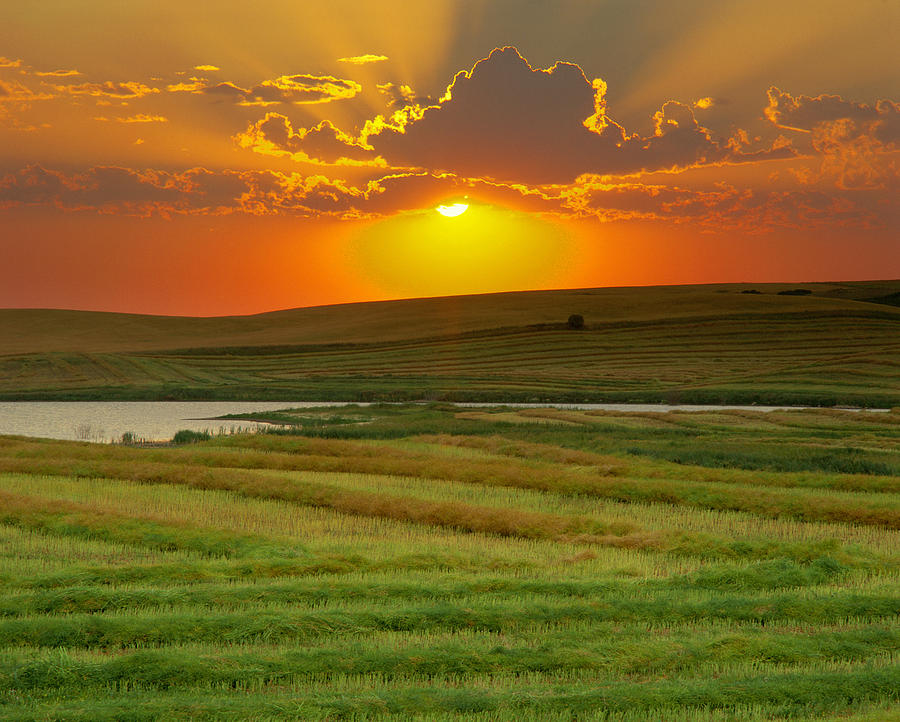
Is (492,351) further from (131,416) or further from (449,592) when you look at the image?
(449,592)

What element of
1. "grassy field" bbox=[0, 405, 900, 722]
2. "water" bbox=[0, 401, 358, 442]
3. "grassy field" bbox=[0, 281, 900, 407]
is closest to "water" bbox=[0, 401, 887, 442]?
"water" bbox=[0, 401, 358, 442]

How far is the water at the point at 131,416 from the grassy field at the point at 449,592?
1811 cm

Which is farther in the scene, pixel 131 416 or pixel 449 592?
pixel 131 416

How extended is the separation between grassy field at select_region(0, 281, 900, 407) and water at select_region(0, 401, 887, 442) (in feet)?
11.9

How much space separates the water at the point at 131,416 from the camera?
48.1 m

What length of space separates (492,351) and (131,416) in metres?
52.3

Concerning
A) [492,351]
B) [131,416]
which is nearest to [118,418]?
[131,416]

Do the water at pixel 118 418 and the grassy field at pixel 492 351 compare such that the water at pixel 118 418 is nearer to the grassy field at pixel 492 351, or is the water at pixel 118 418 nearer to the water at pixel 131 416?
the water at pixel 131 416

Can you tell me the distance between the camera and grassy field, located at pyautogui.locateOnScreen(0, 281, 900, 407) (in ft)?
240

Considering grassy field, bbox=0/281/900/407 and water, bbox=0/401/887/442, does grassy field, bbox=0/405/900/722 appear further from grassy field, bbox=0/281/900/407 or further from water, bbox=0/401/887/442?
grassy field, bbox=0/281/900/407

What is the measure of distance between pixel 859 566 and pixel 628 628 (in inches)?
259

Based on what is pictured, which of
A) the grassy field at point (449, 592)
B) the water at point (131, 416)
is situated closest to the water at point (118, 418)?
the water at point (131, 416)

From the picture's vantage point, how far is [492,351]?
103750 mm

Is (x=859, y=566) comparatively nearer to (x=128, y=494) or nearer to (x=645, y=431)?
(x=128, y=494)
